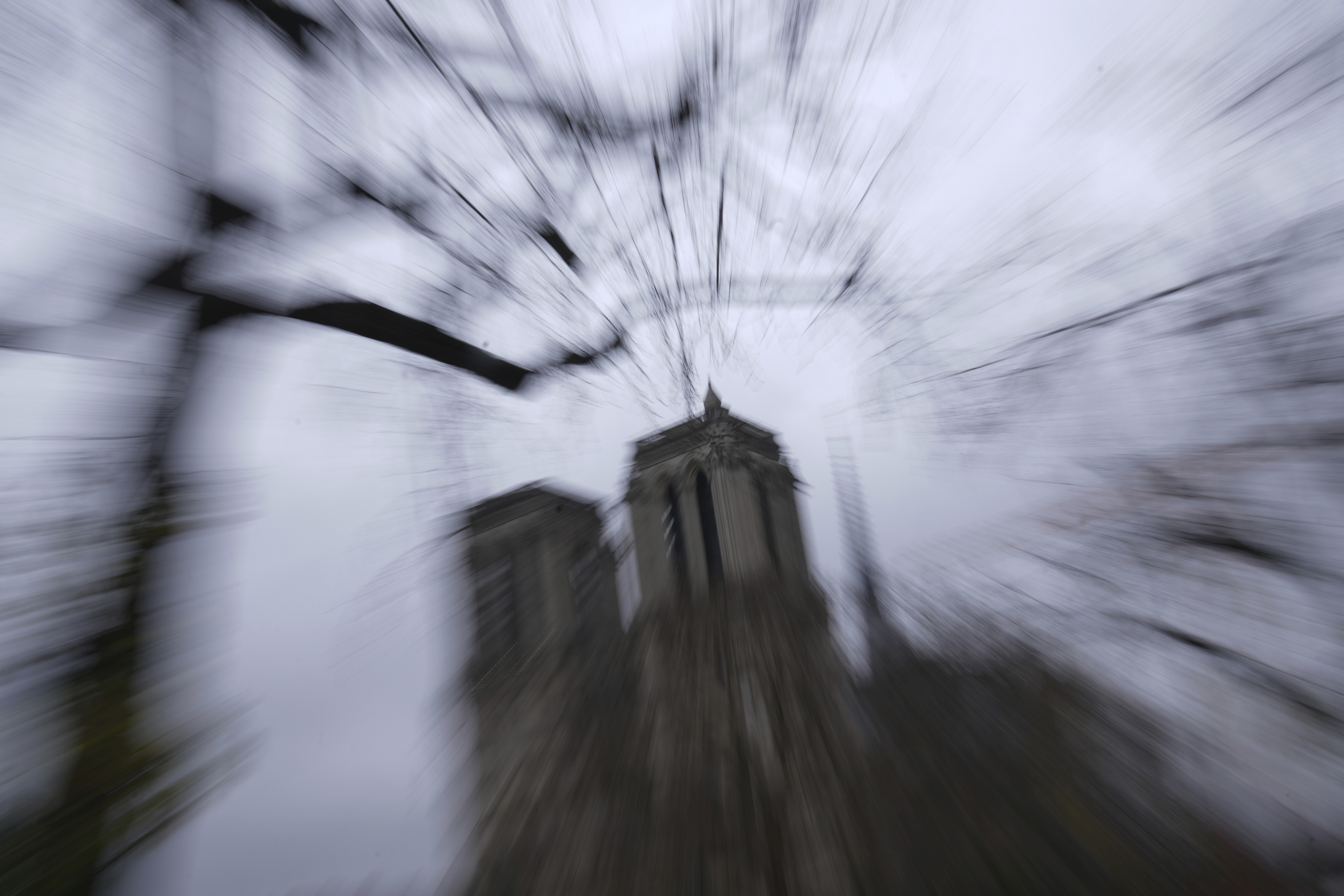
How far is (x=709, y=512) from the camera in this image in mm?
1145

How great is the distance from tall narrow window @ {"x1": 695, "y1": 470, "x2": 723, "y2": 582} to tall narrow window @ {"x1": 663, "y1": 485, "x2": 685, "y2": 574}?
63 mm

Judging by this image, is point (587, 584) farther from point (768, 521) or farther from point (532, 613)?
point (768, 521)

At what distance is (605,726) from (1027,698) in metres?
0.72

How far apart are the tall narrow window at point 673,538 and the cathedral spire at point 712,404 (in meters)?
0.34

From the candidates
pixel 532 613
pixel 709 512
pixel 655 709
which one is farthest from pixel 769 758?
pixel 532 613

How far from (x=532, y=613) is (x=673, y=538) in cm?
43

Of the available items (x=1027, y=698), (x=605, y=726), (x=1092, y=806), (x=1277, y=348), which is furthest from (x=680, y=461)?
(x=1277, y=348)

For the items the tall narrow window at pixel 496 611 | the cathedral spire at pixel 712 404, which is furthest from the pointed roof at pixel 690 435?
the tall narrow window at pixel 496 611

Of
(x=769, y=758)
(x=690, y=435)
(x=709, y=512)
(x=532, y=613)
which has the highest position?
(x=690, y=435)

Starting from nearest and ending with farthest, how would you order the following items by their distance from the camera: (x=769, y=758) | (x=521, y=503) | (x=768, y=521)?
(x=769, y=758) → (x=521, y=503) → (x=768, y=521)

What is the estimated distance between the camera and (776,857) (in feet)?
2.18

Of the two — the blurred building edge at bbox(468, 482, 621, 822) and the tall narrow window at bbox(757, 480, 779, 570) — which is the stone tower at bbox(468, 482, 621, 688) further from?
the tall narrow window at bbox(757, 480, 779, 570)

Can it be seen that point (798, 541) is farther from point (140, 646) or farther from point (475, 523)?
point (140, 646)

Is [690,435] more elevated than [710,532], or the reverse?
[690,435]
